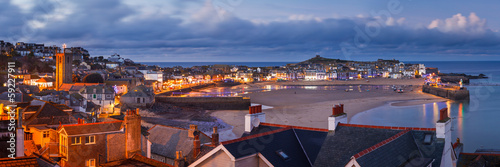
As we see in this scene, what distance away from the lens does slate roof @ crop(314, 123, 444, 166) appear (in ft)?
27.2

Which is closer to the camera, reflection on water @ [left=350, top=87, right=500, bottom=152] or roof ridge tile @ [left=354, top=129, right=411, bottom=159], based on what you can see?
roof ridge tile @ [left=354, top=129, right=411, bottom=159]

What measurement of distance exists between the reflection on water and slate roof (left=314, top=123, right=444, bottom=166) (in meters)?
17.5

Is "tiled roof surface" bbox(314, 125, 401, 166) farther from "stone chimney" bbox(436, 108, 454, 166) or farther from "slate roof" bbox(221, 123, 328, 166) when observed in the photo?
"stone chimney" bbox(436, 108, 454, 166)

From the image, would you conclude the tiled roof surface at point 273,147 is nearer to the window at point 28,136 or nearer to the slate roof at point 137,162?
the slate roof at point 137,162

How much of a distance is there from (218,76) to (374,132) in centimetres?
12586

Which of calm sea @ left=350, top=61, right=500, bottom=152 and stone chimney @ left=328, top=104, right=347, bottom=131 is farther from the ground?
stone chimney @ left=328, top=104, right=347, bottom=131

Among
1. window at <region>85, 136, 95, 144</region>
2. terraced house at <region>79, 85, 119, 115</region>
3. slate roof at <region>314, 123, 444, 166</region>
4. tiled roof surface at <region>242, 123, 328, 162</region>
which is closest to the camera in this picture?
slate roof at <region>314, 123, 444, 166</region>

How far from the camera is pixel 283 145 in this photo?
932 centimetres

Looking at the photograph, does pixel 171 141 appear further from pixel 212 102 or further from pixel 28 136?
pixel 212 102

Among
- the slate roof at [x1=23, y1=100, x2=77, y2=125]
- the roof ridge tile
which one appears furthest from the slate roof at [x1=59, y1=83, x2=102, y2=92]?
the roof ridge tile

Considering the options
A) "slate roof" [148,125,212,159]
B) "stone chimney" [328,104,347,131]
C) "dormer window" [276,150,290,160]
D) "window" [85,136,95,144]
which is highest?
"stone chimney" [328,104,347,131]

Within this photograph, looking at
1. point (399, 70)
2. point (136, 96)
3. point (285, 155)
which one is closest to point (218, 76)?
point (136, 96)

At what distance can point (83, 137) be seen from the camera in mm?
12852

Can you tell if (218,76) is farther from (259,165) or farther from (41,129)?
(259,165)
